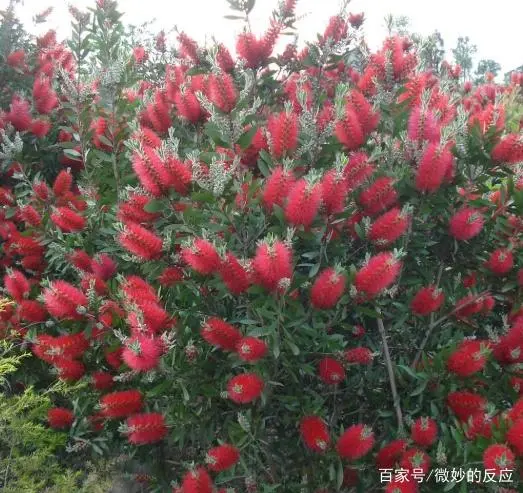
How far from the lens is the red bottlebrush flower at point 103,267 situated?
289 centimetres

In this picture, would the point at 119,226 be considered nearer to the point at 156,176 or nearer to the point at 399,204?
the point at 156,176

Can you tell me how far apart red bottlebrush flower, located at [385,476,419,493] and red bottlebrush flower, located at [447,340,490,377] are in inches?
18.0

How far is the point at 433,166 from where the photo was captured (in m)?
2.36

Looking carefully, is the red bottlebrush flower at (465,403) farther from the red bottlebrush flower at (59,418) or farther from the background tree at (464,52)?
the background tree at (464,52)

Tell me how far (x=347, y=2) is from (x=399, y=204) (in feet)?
3.21

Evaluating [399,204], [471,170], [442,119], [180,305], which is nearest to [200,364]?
[180,305]

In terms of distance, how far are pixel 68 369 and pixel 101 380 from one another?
178 mm

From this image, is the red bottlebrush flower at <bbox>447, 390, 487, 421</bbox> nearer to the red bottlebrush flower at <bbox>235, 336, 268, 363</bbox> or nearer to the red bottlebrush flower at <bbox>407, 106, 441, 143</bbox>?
the red bottlebrush flower at <bbox>235, 336, 268, 363</bbox>

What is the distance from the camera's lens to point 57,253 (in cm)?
326

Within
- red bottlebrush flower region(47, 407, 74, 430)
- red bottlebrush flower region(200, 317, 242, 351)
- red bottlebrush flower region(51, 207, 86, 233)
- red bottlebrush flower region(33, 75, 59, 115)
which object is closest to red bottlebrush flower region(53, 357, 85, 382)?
red bottlebrush flower region(47, 407, 74, 430)

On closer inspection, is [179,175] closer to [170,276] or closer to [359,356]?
[170,276]

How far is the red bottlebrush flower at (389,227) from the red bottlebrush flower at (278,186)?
1.35 feet

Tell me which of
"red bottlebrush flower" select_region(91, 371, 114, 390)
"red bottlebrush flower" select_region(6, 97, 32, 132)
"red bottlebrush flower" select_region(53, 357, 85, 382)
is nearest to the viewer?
"red bottlebrush flower" select_region(53, 357, 85, 382)

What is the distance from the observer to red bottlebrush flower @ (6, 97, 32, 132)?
4094 millimetres
